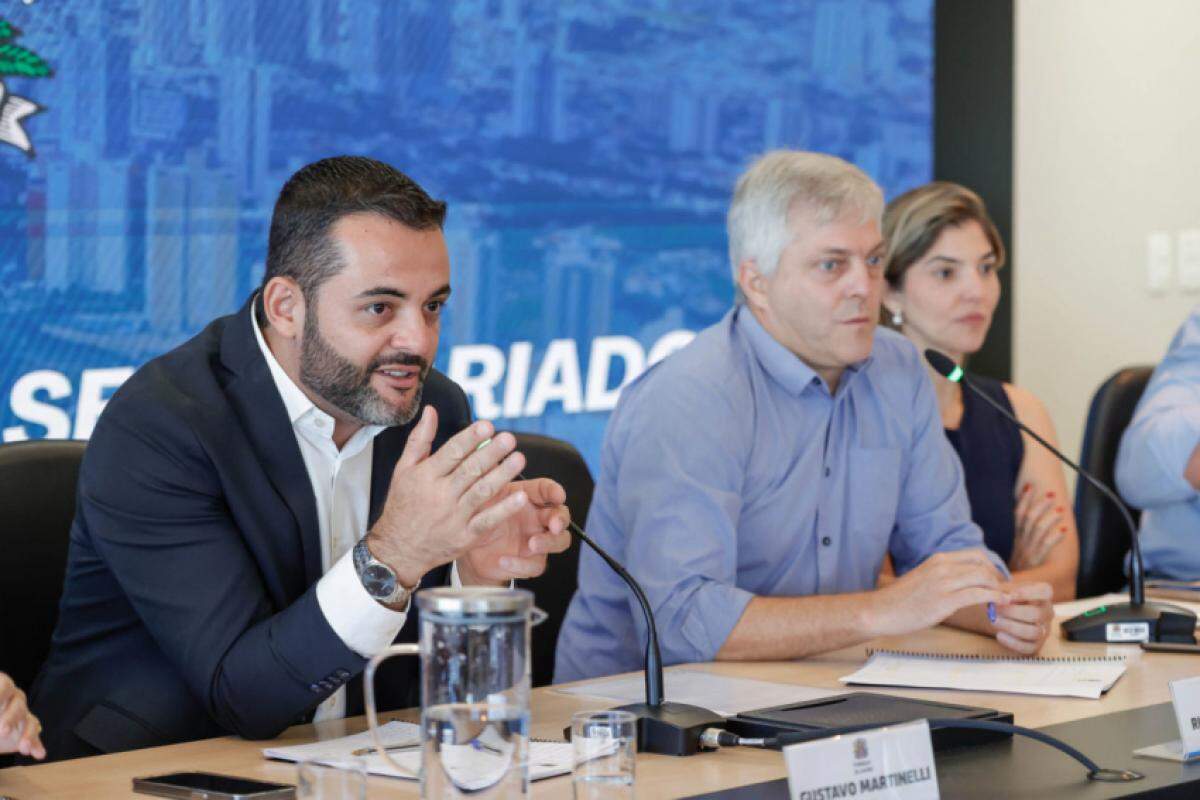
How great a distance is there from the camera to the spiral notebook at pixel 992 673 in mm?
1948

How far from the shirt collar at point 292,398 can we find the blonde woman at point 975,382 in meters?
1.52

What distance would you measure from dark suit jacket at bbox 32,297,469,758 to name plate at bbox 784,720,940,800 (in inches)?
22.9

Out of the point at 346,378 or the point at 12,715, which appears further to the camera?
the point at 346,378

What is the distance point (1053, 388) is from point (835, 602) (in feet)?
7.83

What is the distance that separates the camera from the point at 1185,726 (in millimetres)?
1635

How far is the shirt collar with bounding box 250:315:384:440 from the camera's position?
199 cm

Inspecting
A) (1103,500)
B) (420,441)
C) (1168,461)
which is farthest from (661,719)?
(1103,500)

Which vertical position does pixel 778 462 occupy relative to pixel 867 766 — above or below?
above

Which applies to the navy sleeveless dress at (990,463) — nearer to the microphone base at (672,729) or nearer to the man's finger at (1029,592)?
the man's finger at (1029,592)

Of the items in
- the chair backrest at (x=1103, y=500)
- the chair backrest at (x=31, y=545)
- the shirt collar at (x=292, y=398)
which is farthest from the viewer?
the chair backrest at (x=1103, y=500)

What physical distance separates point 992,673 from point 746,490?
1.75 ft

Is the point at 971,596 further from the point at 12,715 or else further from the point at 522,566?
the point at 12,715

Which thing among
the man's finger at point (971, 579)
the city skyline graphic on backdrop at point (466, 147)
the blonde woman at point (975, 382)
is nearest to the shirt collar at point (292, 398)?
the man's finger at point (971, 579)

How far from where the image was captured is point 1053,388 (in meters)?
4.37
